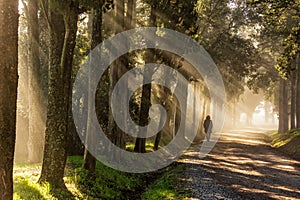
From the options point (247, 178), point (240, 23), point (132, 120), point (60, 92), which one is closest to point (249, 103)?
point (240, 23)

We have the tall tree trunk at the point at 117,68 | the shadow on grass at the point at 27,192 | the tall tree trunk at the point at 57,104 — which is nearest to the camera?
the shadow on grass at the point at 27,192

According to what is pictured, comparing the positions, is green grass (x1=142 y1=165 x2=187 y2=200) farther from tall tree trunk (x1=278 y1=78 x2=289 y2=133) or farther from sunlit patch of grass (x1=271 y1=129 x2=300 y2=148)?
tall tree trunk (x1=278 y1=78 x2=289 y2=133)

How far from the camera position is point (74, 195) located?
11.1 m

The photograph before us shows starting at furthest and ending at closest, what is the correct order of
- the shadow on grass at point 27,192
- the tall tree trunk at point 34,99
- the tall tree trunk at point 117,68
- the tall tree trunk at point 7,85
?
the tall tree trunk at point 117,68 < the tall tree trunk at point 34,99 < the shadow on grass at point 27,192 < the tall tree trunk at point 7,85

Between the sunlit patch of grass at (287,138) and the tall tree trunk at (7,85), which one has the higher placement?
the tall tree trunk at (7,85)

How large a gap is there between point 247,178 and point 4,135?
11854 mm

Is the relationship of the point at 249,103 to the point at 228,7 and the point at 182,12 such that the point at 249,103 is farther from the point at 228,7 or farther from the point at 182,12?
the point at 182,12

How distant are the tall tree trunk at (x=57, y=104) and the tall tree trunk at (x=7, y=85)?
4.26 metres

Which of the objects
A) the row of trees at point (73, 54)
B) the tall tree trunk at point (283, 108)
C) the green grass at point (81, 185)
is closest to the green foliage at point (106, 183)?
the green grass at point (81, 185)

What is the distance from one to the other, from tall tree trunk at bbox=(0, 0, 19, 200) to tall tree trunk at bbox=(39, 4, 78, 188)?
4.26m

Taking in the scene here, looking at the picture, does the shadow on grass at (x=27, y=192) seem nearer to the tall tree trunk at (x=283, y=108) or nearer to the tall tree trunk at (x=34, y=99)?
the tall tree trunk at (x=34, y=99)

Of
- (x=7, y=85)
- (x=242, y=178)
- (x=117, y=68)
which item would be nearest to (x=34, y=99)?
(x=117, y=68)

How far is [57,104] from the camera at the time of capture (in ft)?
36.0

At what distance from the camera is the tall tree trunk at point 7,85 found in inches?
251
